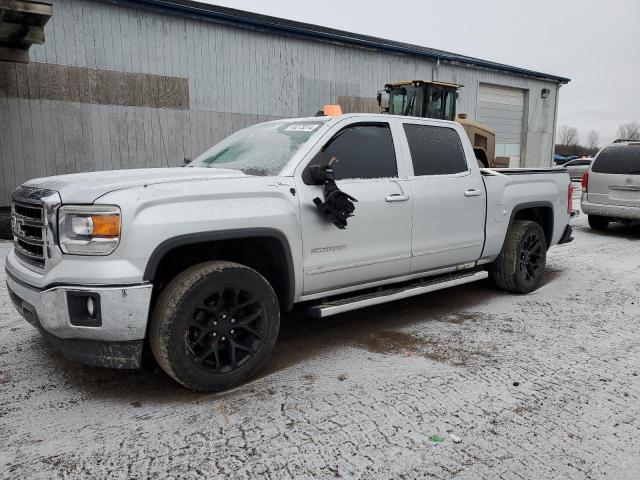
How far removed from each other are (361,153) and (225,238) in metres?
1.54

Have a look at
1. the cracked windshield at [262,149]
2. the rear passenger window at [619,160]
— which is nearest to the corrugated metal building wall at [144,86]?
the rear passenger window at [619,160]

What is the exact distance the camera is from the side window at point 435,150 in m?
4.68

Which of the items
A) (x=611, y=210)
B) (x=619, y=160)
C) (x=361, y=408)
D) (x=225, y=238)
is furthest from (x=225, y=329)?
(x=619, y=160)

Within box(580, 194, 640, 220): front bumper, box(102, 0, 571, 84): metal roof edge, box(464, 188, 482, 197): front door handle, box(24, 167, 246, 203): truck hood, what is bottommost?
box(580, 194, 640, 220): front bumper

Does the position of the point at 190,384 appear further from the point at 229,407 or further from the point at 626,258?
the point at 626,258

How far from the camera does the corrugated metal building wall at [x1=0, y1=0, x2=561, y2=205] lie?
11156 millimetres

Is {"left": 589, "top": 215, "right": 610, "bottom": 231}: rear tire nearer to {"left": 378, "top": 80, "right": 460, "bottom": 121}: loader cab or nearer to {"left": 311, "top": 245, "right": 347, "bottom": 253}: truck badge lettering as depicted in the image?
{"left": 378, "top": 80, "right": 460, "bottom": 121}: loader cab

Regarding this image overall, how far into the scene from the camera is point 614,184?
393 inches

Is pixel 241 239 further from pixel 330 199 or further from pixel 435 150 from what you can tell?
pixel 435 150

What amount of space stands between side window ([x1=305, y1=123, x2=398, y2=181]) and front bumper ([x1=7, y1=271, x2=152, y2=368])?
1.68 m

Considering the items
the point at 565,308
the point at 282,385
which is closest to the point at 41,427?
the point at 282,385

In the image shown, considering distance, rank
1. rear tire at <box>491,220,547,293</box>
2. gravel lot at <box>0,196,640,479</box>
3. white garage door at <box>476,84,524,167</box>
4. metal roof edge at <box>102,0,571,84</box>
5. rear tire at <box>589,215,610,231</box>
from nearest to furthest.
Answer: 1. gravel lot at <box>0,196,640,479</box>
2. rear tire at <box>491,220,547,293</box>
3. rear tire at <box>589,215,610,231</box>
4. metal roof edge at <box>102,0,571,84</box>
5. white garage door at <box>476,84,524,167</box>

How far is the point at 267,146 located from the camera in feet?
13.8

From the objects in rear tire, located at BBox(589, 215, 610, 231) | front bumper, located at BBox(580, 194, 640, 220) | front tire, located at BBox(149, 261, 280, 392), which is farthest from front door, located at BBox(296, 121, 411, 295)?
rear tire, located at BBox(589, 215, 610, 231)
